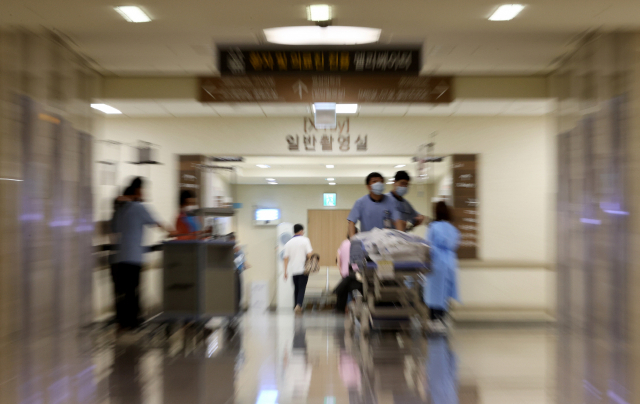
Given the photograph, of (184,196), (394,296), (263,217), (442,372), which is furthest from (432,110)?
(263,217)

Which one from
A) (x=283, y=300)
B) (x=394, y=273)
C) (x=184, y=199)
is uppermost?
(x=184, y=199)

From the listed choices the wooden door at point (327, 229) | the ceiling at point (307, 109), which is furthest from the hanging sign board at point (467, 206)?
the wooden door at point (327, 229)

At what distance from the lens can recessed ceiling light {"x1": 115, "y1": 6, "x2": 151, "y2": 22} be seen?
3.88 m

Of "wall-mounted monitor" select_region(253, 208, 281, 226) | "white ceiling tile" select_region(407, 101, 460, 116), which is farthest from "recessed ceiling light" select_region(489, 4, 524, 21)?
"wall-mounted monitor" select_region(253, 208, 281, 226)

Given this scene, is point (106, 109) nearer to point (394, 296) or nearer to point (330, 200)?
point (394, 296)

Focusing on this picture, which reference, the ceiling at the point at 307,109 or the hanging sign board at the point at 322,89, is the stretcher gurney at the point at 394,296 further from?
the ceiling at the point at 307,109

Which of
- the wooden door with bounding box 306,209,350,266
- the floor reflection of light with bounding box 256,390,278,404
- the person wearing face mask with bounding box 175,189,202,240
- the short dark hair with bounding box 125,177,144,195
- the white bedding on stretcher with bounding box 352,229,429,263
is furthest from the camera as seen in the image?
the wooden door with bounding box 306,209,350,266

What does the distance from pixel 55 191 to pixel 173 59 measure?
170 centimetres

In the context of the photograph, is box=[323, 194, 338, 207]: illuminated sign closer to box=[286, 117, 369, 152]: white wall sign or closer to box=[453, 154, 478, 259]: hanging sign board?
box=[286, 117, 369, 152]: white wall sign

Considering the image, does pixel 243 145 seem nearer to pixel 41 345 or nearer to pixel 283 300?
pixel 41 345

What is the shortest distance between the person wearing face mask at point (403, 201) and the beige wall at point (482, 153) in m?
0.94

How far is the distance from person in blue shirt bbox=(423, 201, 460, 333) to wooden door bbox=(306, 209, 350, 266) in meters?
8.99

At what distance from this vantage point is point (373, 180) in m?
5.48

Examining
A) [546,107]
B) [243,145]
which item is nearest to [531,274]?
[546,107]
